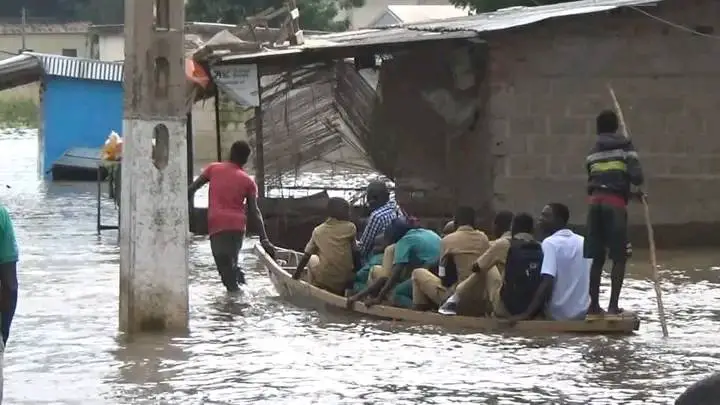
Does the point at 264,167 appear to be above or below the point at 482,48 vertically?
below

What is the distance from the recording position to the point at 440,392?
923 cm

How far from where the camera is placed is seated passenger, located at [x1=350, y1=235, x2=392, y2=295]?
500 inches

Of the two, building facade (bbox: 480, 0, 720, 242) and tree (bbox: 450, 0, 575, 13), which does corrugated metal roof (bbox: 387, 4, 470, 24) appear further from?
building facade (bbox: 480, 0, 720, 242)

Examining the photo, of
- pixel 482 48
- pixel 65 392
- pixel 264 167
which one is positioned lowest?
pixel 65 392

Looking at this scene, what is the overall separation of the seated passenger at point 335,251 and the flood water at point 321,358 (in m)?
0.37

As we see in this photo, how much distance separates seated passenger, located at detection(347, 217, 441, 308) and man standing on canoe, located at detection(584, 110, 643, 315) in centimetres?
144

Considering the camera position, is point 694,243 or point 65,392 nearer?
point 65,392

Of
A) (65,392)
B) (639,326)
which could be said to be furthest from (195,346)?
(639,326)

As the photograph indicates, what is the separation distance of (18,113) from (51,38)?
9114 millimetres

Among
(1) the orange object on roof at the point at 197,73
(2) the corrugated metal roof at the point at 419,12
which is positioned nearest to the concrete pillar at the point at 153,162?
(1) the orange object on roof at the point at 197,73

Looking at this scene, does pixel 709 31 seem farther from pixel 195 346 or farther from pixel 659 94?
pixel 195 346

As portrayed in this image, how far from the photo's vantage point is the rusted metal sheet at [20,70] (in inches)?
1276

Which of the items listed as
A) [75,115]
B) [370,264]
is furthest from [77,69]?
[370,264]

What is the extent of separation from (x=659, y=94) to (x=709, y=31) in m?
1.01
